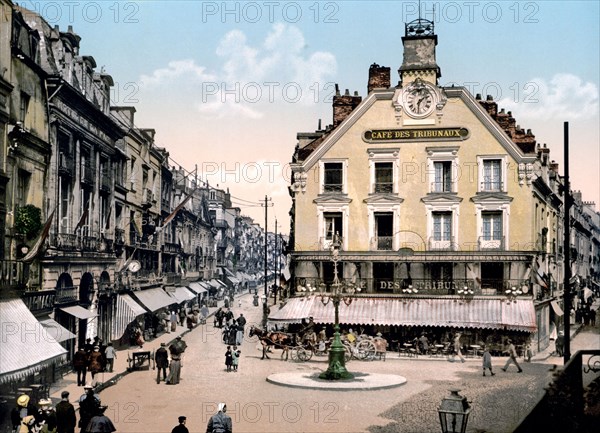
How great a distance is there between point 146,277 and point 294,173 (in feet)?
46.0

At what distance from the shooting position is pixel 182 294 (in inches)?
2265

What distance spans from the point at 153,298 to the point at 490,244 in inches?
883

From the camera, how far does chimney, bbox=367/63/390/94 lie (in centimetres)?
4212

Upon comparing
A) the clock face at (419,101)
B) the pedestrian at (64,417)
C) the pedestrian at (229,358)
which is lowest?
the pedestrian at (229,358)

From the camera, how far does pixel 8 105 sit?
78.0 ft

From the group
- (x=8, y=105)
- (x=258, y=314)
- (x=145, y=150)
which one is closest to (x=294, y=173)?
(x=145, y=150)

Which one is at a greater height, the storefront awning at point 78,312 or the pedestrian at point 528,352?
the storefront awning at point 78,312

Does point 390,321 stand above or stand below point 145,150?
below

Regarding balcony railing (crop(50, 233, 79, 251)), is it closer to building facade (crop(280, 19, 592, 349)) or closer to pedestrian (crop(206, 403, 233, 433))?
building facade (crop(280, 19, 592, 349))

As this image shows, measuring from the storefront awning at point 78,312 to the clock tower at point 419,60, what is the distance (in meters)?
22.4

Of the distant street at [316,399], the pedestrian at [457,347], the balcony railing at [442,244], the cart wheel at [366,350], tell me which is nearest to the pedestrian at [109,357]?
the distant street at [316,399]

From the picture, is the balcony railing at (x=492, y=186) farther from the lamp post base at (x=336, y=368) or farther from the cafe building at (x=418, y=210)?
the lamp post base at (x=336, y=368)

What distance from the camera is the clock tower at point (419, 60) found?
40688mm

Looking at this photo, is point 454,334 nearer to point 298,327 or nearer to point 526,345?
point 526,345
